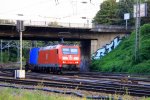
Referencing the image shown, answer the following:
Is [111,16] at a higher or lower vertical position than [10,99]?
higher

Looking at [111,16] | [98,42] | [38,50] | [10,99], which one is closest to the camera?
[10,99]

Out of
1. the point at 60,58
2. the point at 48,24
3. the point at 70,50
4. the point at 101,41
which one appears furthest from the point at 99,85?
the point at 101,41

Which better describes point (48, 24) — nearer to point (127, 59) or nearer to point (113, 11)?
point (127, 59)

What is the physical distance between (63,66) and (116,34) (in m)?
23.2

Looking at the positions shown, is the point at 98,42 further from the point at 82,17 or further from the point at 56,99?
the point at 56,99

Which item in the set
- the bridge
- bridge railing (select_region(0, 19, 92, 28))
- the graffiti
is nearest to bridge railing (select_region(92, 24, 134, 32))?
the bridge

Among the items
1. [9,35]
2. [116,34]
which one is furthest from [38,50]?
[116,34]

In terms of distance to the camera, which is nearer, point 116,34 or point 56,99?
point 56,99

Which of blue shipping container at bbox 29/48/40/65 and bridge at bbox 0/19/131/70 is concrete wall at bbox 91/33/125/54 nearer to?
bridge at bbox 0/19/131/70

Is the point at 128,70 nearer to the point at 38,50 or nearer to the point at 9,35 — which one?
the point at 38,50

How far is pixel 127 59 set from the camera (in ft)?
165

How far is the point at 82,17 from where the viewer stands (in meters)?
61.5

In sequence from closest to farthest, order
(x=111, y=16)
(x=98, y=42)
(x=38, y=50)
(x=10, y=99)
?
(x=10, y=99), (x=38, y=50), (x=98, y=42), (x=111, y=16)

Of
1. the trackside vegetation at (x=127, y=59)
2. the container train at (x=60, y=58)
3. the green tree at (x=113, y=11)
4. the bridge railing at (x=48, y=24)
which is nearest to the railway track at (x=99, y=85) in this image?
the container train at (x=60, y=58)
